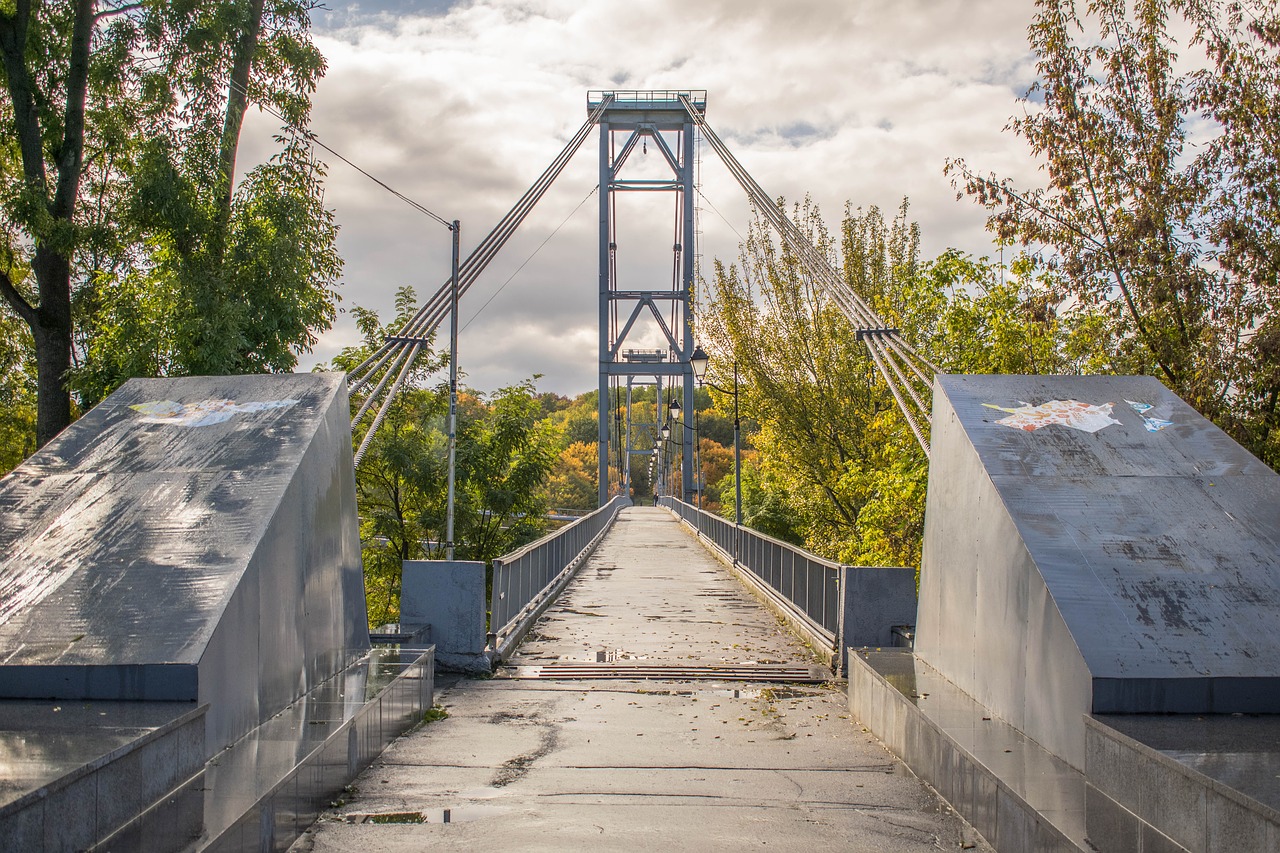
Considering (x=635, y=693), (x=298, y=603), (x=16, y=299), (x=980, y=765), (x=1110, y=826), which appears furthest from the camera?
(x=16, y=299)

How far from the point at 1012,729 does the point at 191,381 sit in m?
5.52

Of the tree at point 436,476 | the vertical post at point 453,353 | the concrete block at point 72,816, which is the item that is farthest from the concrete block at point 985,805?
the tree at point 436,476

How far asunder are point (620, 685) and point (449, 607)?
4.96ft

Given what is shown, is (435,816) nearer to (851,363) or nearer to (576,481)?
(851,363)

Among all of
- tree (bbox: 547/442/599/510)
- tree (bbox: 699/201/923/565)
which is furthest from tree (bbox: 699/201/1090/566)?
tree (bbox: 547/442/599/510)

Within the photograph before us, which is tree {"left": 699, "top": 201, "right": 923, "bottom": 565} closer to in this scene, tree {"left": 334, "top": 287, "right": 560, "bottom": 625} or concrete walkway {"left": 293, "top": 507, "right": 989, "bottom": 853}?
tree {"left": 334, "top": 287, "right": 560, "bottom": 625}

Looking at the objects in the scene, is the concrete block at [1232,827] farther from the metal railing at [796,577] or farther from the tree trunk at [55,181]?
the tree trunk at [55,181]

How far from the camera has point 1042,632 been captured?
538 centimetres

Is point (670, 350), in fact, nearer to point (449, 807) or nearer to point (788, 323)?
point (788, 323)

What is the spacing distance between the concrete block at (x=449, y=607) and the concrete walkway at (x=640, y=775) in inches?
9.9

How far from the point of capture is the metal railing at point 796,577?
10297mm

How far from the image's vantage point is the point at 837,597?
988cm

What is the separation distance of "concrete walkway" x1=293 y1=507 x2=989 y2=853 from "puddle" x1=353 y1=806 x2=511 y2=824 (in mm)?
13

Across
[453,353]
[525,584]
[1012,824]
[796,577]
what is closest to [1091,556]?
[1012,824]
